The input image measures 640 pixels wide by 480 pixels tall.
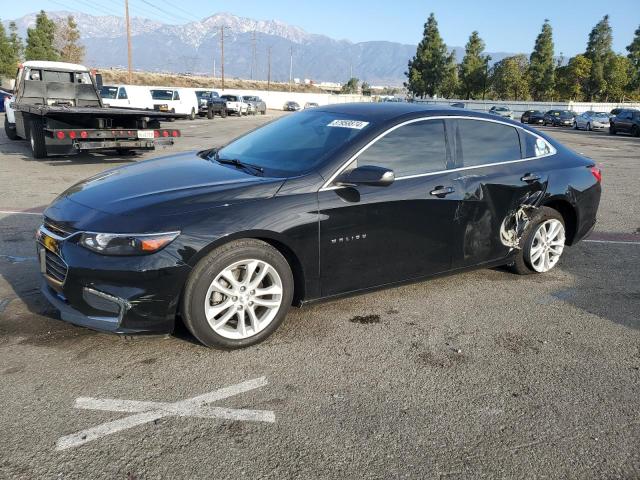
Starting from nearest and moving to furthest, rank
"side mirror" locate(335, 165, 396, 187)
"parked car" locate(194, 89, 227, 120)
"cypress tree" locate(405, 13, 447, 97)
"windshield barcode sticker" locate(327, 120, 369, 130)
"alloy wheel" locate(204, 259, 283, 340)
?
"alloy wheel" locate(204, 259, 283, 340), "side mirror" locate(335, 165, 396, 187), "windshield barcode sticker" locate(327, 120, 369, 130), "parked car" locate(194, 89, 227, 120), "cypress tree" locate(405, 13, 447, 97)

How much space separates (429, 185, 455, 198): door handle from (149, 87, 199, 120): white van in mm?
27831

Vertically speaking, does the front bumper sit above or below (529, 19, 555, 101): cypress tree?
below

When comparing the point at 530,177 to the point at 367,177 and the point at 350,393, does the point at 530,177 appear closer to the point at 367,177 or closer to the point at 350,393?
the point at 367,177

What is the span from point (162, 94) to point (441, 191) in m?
29.5

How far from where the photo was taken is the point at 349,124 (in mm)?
4309

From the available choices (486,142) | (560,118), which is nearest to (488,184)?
(486,142)

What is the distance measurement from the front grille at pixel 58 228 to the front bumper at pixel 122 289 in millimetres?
64

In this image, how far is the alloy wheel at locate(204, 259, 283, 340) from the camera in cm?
352

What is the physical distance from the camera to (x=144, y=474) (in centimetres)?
245

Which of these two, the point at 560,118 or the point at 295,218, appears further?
the point at 560,118

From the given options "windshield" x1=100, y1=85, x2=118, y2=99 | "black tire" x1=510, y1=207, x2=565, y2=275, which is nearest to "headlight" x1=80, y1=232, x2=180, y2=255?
"black tire" x1=510, y1=207, x2=565, y2=275

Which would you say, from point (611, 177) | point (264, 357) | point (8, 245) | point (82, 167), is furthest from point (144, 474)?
point (611, 177)

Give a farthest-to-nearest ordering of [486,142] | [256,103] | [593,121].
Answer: [256,103] < [593,121] < [486,142]

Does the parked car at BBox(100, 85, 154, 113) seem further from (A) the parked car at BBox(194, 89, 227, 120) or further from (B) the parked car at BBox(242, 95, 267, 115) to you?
(B) the parked car at BBox(242, 95, 267, 115)
